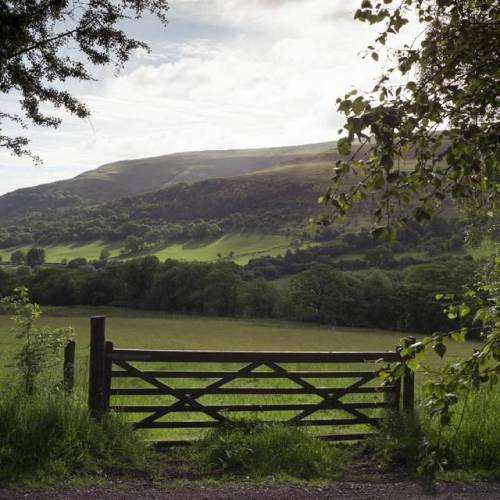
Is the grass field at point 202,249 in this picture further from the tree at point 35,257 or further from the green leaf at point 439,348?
the green leaf at point 439,348

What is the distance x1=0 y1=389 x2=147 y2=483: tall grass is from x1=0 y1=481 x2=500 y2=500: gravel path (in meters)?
0.47

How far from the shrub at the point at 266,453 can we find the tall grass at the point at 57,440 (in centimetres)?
106

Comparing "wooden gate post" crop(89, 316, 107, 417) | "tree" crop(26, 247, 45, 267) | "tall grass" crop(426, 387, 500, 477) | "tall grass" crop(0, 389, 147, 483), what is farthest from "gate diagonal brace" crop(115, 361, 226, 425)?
"tree" crop(26, 247, 45, 267)

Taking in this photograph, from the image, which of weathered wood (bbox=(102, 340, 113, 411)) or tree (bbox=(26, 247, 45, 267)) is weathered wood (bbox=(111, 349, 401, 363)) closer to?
weathered wood (bbox=(102, 340, 113, 411))

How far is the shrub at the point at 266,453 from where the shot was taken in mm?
7941

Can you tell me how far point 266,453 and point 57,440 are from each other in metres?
3.02

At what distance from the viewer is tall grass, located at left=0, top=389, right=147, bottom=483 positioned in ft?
24.0

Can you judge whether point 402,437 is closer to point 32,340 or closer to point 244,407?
point 244,407

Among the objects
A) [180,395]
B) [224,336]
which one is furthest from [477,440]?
[224,336]

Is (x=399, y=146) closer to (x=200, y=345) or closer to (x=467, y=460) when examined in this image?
(x=467, y=460)

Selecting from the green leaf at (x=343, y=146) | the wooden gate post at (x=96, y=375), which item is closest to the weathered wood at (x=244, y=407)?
the wooden gate post at (x=96, y=375)

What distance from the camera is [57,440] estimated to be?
771 cm

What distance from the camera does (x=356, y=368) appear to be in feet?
101

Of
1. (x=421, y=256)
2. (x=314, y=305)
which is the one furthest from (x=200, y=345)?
(x=421, y=256)
